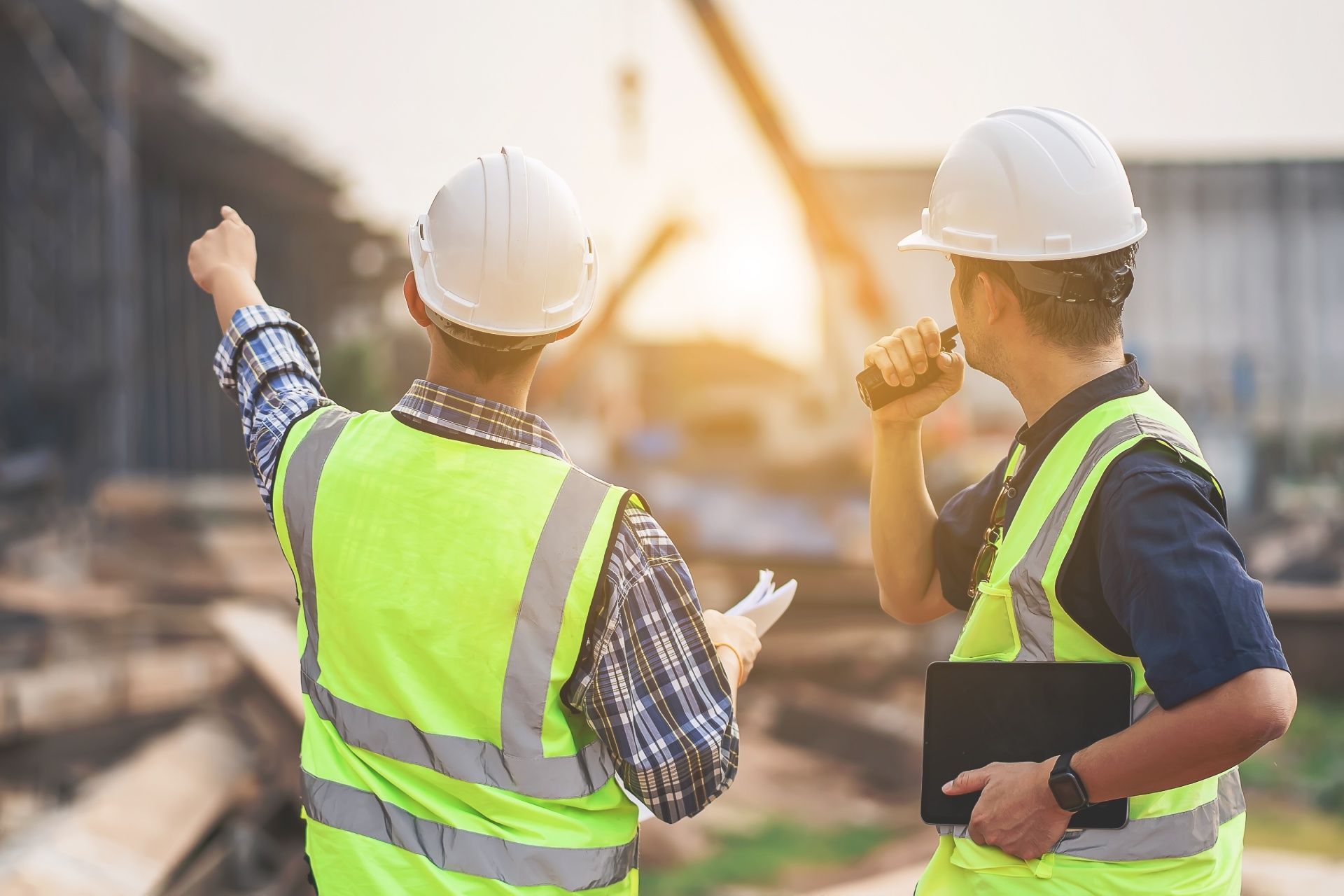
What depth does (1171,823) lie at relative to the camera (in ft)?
4.67

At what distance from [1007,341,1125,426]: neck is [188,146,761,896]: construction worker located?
0.60 m

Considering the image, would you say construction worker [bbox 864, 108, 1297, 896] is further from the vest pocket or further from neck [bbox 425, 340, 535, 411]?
neck [bbox 425, 340, 535, 411]

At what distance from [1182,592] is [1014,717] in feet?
1.06

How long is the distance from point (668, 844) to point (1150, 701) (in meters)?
4.66

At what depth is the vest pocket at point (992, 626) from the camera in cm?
148

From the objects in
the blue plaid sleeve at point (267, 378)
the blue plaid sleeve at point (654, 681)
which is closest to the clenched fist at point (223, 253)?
the blue plaid sleeve at point (267, 378)

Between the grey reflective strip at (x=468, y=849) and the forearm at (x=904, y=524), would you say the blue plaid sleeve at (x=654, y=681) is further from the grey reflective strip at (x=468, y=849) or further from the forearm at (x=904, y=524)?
the forearm at (x=904, y=524)

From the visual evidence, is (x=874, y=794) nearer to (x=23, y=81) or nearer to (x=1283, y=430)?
(x=23, y=81)

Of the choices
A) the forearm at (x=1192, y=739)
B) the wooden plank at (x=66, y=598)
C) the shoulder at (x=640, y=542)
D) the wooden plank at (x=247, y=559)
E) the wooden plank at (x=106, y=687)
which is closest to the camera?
the forearm at (x=1192, y=739)

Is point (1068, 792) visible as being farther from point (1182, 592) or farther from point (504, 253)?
point (504, 253)

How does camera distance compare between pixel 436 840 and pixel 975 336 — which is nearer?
pixel 436 840

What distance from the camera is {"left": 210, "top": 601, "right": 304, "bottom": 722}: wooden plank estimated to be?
563 cm

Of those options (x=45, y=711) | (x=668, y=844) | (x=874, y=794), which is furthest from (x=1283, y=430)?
(x=45, y=711)

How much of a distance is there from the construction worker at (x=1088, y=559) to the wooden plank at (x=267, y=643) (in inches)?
180
